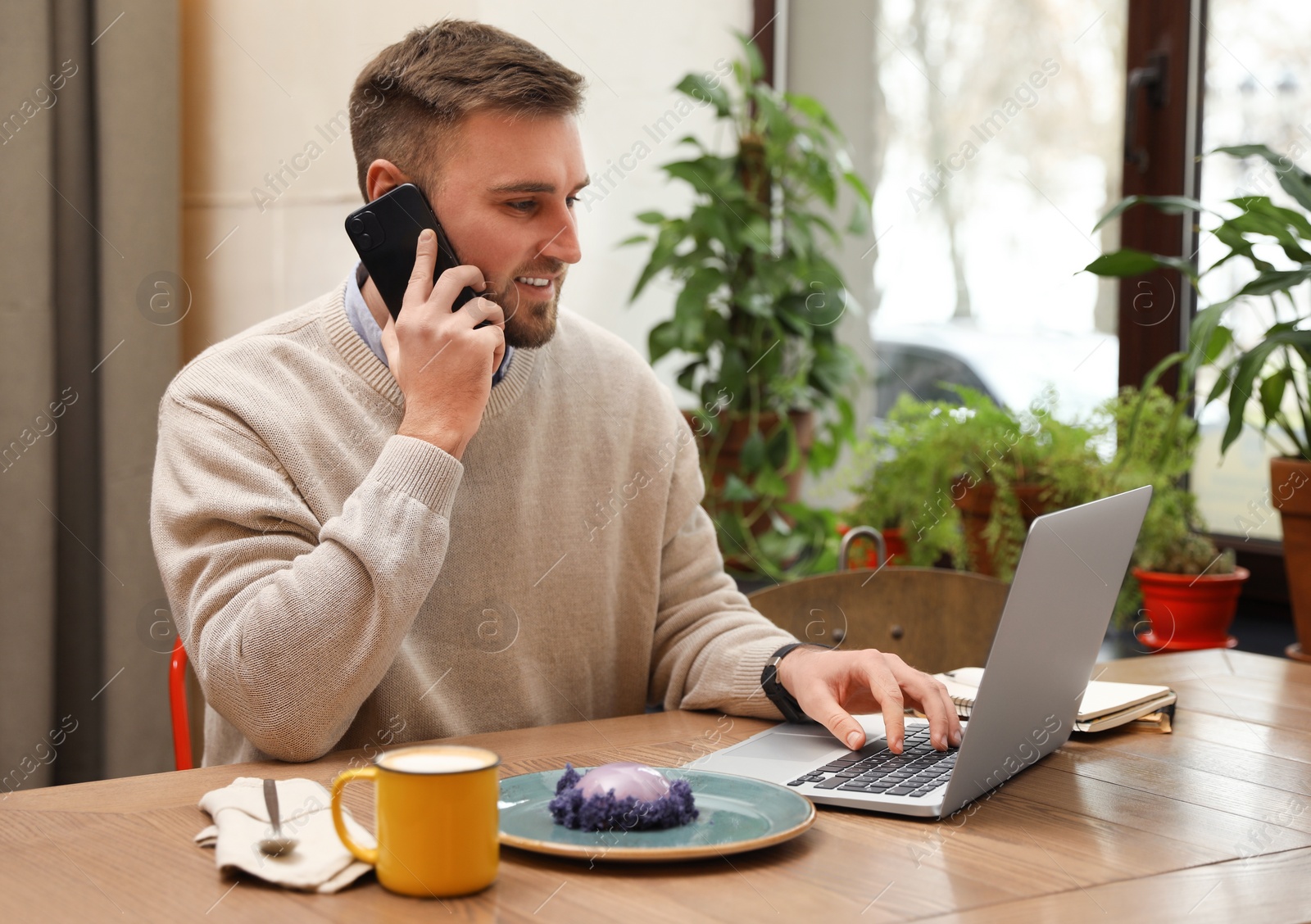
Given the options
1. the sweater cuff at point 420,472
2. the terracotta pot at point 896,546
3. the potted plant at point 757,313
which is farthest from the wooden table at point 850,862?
the potted plant at point 757,313

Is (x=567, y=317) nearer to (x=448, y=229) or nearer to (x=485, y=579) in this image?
(x=448, y=229)

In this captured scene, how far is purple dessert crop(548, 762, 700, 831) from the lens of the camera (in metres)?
0.77

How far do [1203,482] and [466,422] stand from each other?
1.47 metres

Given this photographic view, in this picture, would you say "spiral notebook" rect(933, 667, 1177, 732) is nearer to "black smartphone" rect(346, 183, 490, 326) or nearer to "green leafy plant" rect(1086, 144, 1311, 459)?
"green leafy plant" rect(1086, 144, 1311, 459)

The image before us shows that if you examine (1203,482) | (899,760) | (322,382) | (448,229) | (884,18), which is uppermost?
(884,18)

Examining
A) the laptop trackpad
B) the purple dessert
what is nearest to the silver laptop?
the laptop trackpad

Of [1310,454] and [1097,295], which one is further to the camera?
[1097,295]

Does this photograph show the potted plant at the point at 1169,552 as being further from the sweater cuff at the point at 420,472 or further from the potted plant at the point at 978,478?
the sweater cuff at the point at 420,472

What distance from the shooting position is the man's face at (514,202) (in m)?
1.26

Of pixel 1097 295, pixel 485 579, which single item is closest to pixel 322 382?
pixel 485 579

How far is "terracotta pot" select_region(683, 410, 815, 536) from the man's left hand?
3.79 feet

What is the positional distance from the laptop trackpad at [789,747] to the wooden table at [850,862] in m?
0.04

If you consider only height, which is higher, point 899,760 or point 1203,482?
point 1203,482

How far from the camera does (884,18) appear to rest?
2613 millimetres
